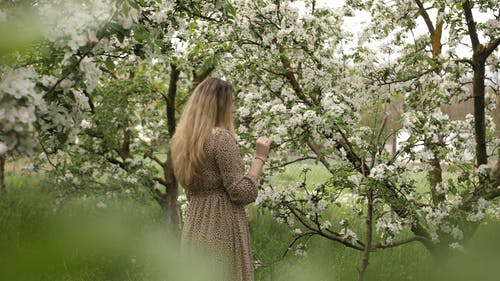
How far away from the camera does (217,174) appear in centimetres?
289

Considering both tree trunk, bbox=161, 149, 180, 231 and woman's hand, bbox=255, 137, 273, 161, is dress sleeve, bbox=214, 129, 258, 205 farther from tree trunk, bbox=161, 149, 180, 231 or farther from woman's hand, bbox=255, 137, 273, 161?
tree trunk, bbox=161, 149, 180, 231

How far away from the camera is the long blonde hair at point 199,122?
2816 millimetres

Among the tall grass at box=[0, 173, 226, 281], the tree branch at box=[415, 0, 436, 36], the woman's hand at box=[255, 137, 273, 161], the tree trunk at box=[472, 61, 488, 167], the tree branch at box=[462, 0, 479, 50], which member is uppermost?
the tree branch at box=[415, 0, 436, 36]

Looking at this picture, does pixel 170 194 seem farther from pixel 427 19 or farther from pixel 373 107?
pixel 427 19

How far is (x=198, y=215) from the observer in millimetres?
2967

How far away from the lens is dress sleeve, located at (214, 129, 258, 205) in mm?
2793

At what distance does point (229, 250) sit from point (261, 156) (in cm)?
56

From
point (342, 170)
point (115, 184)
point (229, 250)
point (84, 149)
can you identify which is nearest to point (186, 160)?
point (229, 250)

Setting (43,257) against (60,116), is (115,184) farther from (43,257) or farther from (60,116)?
(43,257)

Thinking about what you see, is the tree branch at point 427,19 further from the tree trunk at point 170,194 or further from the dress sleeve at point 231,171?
the tree trunk at point 170,194

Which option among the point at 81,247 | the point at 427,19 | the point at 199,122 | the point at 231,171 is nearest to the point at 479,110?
the point at 427,19

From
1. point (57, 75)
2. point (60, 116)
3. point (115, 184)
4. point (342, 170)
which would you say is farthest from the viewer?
point (115, 184)

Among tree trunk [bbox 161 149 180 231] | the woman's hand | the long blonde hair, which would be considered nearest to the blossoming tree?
the woman's hand

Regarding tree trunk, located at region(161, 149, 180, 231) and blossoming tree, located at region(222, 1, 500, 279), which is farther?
tree trunk, located at region(161, 149, 180, 231)
